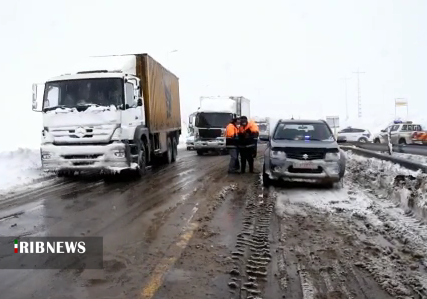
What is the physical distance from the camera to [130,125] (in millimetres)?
11695

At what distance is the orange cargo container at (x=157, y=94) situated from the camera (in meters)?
13.3

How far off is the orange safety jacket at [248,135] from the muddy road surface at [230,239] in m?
2.66

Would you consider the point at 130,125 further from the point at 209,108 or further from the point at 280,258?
the point at 209,108

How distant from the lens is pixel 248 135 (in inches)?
509

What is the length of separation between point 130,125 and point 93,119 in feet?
3.46

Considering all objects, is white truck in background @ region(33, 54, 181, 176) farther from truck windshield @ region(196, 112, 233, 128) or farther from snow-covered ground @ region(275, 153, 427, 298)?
truck windshield @ region(196, 112, 233, 128)

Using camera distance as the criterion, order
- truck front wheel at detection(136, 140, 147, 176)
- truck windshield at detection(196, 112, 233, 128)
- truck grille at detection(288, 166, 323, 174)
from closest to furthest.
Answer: truck grille at detection(288, 166, 323, 174) < truck front wheel at detection(136, 140, 147, 176) < truck windshield at detection(196, 112, 233, 128)

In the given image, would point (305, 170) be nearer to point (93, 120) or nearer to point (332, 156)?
point (332, 156)

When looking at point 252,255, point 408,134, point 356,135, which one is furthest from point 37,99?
point 356,135

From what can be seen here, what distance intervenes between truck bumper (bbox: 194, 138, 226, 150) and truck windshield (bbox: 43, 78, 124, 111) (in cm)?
1117

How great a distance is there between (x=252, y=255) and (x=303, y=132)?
6.56 m

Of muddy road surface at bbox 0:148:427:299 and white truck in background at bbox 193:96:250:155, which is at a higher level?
white truck in background at bbox 193:96:250:155

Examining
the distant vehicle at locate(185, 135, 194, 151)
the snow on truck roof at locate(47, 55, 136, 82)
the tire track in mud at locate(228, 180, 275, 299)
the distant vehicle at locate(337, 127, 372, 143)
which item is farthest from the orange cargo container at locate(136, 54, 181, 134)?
the distant vehicle at locate(337, 127, 372, 143)

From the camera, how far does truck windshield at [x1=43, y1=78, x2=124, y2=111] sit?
1132 cm
